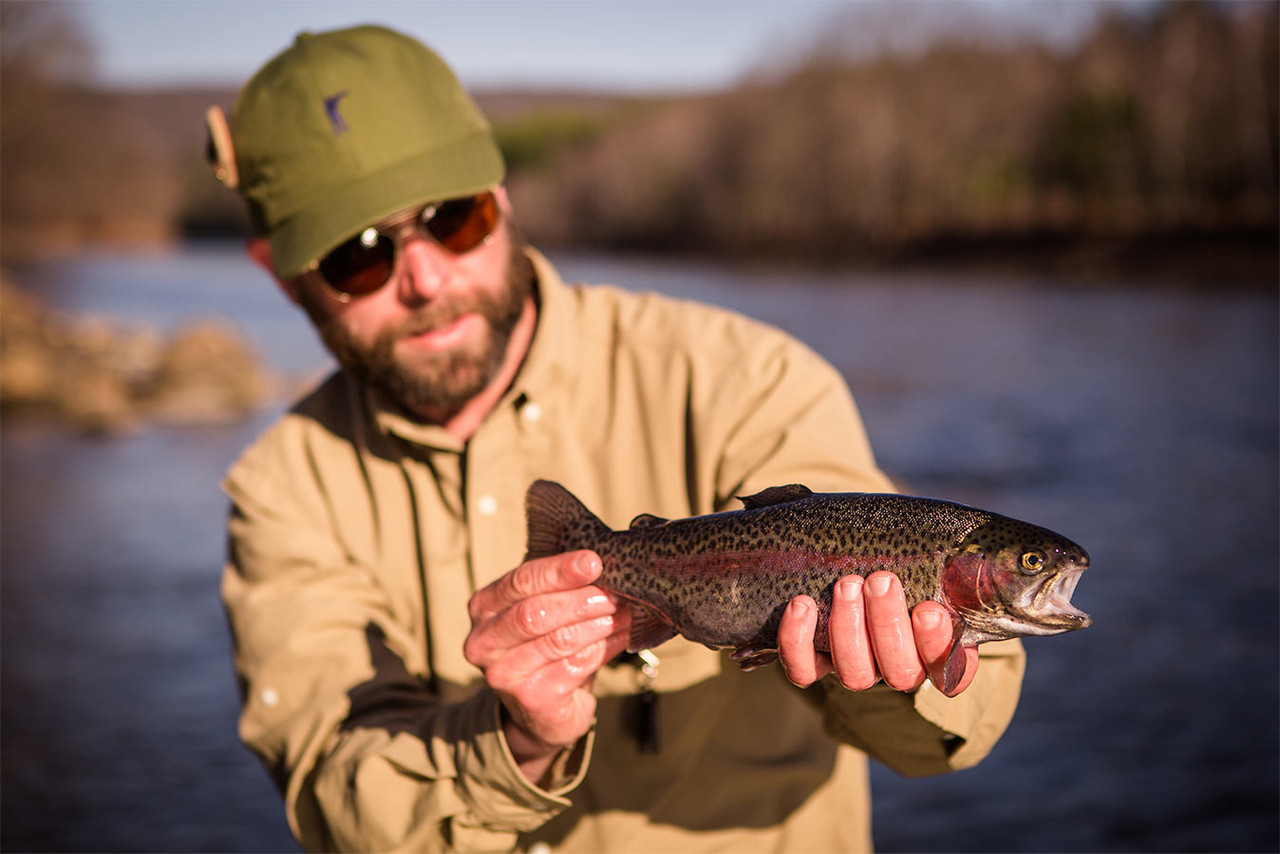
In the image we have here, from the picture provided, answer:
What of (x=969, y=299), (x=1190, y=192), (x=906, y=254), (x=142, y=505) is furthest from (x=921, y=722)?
(x=906, y=254)

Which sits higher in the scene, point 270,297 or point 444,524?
point 444,524

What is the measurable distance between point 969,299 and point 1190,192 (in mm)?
21729

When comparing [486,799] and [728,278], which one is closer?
[486,799]

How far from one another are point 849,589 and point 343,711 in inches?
61.7

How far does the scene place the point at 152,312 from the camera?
47.1 metres

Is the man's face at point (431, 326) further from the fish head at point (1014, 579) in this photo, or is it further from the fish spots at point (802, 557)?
the fish head at point (1014, 579)

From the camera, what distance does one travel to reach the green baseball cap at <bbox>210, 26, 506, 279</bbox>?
3529 millimetres

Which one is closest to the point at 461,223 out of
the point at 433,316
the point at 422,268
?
the point at 422,268

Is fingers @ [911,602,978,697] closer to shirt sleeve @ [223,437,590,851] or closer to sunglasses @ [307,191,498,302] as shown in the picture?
shirt sleeve @ [223,437,590,851]

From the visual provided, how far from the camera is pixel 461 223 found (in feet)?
11.9

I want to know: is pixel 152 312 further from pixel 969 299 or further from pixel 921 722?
pixel 921 722

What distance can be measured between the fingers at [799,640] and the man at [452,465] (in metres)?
0.66

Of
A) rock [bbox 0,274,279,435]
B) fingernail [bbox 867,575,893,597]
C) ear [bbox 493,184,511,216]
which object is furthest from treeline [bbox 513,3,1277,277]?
fingernail [bbox 867,575,893,597]

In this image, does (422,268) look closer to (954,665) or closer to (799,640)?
Result: (799,640)
